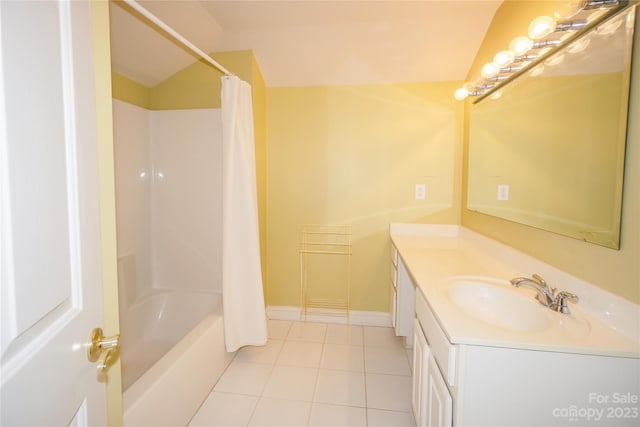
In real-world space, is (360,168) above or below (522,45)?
below

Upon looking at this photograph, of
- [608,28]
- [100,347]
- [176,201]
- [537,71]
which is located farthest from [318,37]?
[100,347]

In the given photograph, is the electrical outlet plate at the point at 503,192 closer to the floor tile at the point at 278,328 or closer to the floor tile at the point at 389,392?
the floor tile at the point at 389,392

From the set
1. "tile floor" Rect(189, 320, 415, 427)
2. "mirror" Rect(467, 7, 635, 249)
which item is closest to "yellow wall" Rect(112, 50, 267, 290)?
→ "tile floor" Rect(189, 320, 415, 427)

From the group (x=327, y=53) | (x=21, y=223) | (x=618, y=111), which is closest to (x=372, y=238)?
(x=327, y=53)

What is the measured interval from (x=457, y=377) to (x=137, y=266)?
236 cm

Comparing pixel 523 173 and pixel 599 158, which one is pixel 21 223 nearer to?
pixel 599 158

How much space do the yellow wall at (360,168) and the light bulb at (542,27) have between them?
1.17 meters

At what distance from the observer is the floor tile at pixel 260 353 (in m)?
1.99

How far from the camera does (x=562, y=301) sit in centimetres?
97

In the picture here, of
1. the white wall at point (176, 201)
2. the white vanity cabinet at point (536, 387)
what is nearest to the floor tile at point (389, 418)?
the white vanity cabinet at point (536, 387)

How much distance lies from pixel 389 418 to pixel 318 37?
2.53 m

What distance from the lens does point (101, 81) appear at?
70 centimetres

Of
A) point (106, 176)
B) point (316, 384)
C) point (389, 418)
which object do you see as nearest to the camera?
point (106, 176)

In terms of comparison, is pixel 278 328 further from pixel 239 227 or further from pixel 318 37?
pixel 318 37
